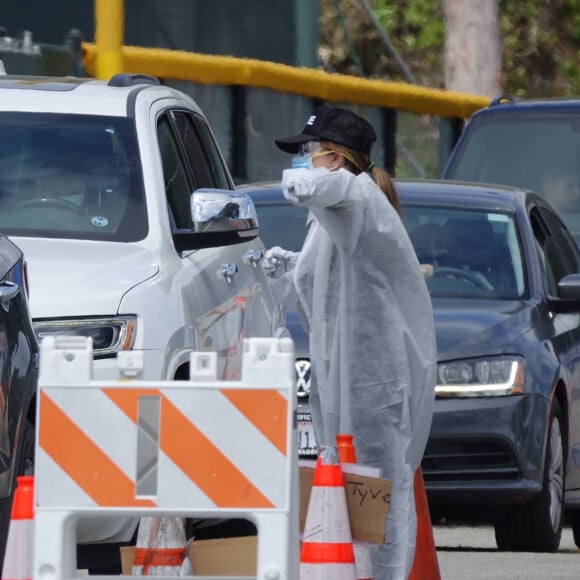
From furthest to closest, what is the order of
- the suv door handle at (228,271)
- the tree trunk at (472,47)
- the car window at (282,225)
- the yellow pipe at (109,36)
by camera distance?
the tree trunk at (472,47) → the yellow pipe at (109,36) → the car window at (282,225) → the suv door handle at (228,271)

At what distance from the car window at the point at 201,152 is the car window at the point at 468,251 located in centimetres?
123

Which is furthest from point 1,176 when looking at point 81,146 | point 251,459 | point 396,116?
point 396,116

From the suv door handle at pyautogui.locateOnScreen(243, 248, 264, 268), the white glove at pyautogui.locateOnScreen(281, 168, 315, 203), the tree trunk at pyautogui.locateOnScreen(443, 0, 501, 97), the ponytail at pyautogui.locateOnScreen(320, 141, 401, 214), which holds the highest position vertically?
the tree trunk at pyautogui.locateOnScreen(443, 0, 501, 97)

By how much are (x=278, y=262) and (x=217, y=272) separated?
1216 millimetres

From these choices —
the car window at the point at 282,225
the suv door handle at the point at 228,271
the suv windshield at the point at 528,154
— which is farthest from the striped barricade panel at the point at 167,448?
the suv windshield at the point at 528,154

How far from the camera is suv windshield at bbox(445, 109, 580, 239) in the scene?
48.9 feet

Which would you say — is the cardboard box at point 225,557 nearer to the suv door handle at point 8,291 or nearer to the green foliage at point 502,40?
the suv door handle at point 8,291

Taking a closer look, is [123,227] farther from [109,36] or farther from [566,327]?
[109,36]

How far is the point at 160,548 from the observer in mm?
6109

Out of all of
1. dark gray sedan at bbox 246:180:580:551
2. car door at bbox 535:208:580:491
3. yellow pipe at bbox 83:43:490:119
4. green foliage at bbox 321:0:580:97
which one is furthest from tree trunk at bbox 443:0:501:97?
dark gray sedan at bbox 246:180:580:551

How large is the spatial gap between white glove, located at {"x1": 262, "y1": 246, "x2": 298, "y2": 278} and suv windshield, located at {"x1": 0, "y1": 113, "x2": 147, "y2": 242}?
0.84 m

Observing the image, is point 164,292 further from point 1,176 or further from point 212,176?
point 212,176

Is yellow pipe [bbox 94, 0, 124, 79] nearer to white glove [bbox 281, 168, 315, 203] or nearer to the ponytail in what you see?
the ponytail

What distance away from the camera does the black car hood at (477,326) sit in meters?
9.81
